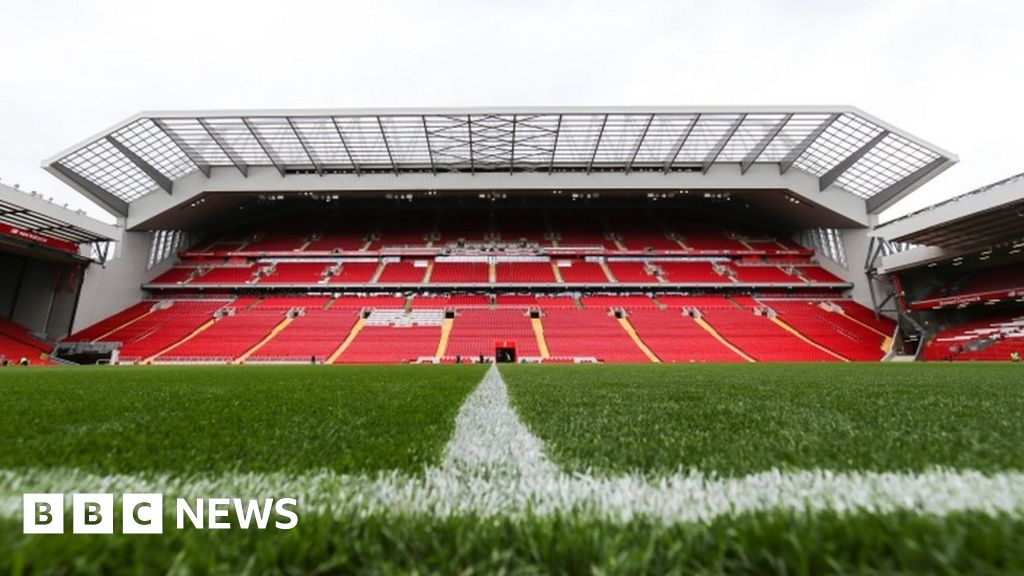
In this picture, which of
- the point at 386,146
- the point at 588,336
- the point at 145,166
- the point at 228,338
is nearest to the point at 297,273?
the point at 228,338

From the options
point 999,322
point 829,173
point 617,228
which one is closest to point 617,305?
point 617,228

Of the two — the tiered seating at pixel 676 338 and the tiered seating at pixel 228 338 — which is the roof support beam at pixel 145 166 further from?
the tiered seating at pixel 676 338

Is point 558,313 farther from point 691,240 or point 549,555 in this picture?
point 549,555

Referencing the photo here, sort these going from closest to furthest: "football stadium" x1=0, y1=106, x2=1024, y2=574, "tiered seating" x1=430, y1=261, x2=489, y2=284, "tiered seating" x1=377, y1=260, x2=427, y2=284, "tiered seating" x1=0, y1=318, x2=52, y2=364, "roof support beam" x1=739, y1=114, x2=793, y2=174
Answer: "football stadium" x1=0, y1=106, x2=1024, y2=574, "tiered seating" x1=0, y1=318, x2=52, y2=364, "roof support beam" x1=739, y1=114, x2=793, y2=174, "tiered seating" x1=377, y1=260, x2=427, y2=284, "tiered seating" x1=430, y1=261, x2=489, y2=284

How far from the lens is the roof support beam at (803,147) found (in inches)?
814

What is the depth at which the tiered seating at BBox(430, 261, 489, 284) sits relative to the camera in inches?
1113

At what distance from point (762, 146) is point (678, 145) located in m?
4.37

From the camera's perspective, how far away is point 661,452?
1.38 m

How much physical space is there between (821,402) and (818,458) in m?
2.08

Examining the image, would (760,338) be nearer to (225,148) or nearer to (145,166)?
(225,148)

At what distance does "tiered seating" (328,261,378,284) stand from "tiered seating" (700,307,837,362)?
2079 cm

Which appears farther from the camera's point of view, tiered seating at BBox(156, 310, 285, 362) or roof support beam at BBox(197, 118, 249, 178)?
roof support beam at BBox(197, 118, 249, 178)

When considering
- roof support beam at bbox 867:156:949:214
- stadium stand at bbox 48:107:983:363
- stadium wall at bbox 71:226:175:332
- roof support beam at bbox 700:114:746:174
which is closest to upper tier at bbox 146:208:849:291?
stadium stand at bbox 48:107:983:363

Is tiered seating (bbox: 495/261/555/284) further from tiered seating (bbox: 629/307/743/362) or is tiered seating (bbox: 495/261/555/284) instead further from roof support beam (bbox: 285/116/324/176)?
roof support beam (bbox: 285/116/324/176)
